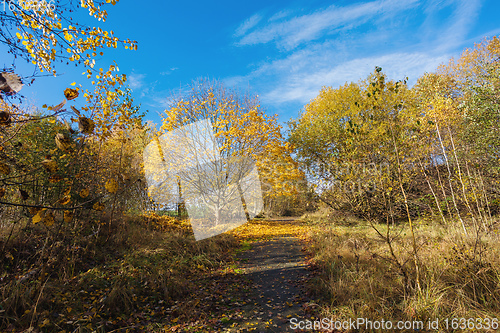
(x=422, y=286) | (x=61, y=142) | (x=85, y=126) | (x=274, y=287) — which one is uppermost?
(x=85, y=126)

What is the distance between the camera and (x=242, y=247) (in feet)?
28.9

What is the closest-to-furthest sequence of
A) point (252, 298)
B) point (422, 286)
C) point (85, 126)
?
point (85, 126), point (422, 286), point (252, 298)

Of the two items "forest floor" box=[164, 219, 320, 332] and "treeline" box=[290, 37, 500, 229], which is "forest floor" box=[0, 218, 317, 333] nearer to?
"forest floor" box=[164, 219, 320, 332]

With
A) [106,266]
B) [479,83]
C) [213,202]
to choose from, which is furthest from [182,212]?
[479,83]

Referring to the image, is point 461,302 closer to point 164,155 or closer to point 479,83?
point 479,83

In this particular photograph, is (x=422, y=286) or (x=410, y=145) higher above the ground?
(x=410, y=145)

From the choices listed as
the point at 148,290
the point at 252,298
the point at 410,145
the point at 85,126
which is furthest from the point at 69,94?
the point at 410,145

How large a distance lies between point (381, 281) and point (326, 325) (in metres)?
1.39
